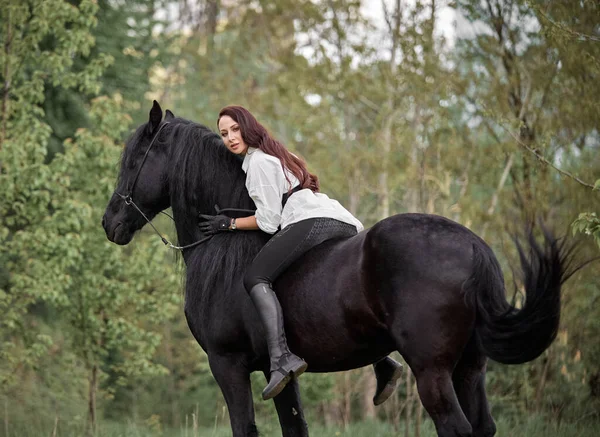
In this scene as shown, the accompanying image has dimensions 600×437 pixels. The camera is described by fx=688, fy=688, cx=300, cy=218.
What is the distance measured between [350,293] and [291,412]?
51.5 inches

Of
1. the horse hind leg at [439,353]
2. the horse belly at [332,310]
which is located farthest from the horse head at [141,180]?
the horse hind leg at [439,353]

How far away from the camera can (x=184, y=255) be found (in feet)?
16.7

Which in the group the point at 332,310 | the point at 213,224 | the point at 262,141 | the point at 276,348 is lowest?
the point at 276,348

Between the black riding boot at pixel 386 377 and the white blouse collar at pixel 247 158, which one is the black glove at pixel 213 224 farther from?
the black riding boot at pixel 386 377

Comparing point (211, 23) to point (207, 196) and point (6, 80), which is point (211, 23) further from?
point (207, 196)

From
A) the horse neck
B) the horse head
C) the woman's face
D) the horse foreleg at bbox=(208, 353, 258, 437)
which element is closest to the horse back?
the horse foreleg at bbox=(208, 353, 258, 437)

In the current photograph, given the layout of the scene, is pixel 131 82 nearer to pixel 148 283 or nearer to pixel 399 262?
pixel 148 283

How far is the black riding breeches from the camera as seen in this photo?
4.35 meters

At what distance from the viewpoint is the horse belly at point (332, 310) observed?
4.07m

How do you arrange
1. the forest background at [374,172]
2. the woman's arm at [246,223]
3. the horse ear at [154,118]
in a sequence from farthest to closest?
the forest background at [374,172]
the horse ear at [154,118]
the woman's arm at [246,223]

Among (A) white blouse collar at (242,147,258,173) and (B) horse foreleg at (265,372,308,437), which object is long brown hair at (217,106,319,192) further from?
(B) horse foreleg at (265,372,308,437)

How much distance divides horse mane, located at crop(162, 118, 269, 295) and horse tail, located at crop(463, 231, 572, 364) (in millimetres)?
1584

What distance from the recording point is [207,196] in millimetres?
4902

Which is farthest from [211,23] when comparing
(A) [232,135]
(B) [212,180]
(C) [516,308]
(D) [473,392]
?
(C) [516,308]
